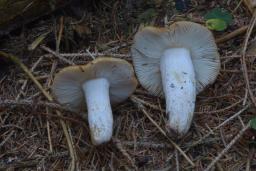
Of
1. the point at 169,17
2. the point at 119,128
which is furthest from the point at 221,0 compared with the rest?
the point at 119,128

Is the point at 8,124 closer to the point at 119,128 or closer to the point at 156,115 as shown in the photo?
the point at 119,128

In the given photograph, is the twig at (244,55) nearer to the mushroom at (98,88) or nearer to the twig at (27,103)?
the mushroom at (98,88)

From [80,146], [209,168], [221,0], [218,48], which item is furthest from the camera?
[221,0]

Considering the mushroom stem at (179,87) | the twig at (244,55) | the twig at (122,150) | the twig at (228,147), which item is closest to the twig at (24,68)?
the twig at (122,150)

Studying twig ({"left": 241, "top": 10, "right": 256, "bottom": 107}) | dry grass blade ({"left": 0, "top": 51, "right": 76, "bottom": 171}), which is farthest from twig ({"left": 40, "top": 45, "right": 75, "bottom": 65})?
twig ({"left": 241, "top": 10, "right": 256, "bottom": 107})

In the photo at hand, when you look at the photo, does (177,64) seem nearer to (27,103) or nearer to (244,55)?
(244,55)

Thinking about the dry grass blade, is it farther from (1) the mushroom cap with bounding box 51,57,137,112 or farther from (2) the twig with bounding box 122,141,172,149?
(2) the twig with bounding box 122,141,172,149
